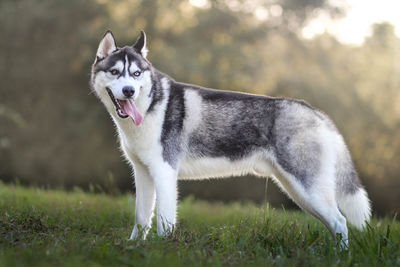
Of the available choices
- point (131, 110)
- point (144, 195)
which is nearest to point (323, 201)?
point (144, 195)

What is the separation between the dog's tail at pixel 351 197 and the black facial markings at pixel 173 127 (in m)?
1.78

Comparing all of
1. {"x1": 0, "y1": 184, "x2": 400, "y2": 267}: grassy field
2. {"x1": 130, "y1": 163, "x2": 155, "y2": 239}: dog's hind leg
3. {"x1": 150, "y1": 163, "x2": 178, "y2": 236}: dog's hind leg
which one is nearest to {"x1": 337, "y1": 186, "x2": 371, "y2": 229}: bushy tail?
{"x1": 0, "y1": 184, "x2": 400, "y2": 267}: grassy field

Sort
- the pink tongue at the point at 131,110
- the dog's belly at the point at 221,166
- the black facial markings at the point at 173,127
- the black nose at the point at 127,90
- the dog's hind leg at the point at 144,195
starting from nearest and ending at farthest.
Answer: the black nose at the point at 127,90 < the pink tongue at the point at 131,110 < the black facial markings at the point at 173,127 < the dog's belly at the point at 221,166 < the dog's hind leg at the point at 144,195

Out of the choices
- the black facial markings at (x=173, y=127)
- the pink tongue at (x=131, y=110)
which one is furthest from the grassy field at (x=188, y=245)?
the pink tongue at (x=131, y=110)

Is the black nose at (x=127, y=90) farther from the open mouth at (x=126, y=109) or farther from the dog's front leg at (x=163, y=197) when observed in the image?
the dog's front leg at (x=163, y=197)

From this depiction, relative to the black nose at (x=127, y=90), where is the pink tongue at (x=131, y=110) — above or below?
below

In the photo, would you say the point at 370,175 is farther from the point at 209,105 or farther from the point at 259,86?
the point at 209,105

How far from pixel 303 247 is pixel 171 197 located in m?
1.39

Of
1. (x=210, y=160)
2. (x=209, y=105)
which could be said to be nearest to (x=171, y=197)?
(x=210, y=160)

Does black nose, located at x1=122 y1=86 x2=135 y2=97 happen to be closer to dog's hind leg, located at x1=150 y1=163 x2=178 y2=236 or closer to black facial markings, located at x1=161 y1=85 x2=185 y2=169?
black facial markings, located at x1=161 y1=85 x2=185 y2=169

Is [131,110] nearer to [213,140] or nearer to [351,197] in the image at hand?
[213,140]

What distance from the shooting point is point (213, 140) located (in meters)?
4.74

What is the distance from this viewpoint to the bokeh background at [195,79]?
14.9 m

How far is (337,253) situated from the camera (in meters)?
3.70
